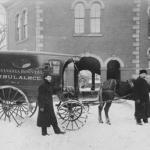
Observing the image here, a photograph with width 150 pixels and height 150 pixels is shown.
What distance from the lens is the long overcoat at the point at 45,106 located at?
1131 centimetres

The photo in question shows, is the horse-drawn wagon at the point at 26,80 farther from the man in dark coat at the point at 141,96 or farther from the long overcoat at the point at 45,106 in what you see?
the man in dark coat at the point at 141,96

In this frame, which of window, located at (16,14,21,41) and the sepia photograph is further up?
window, located at (16,14,21,41)

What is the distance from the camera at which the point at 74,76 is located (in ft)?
45.4

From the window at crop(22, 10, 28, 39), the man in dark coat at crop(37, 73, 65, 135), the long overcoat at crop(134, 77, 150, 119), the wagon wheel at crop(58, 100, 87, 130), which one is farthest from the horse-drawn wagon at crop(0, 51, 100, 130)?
the window at crop(22, 10, 28, 39)

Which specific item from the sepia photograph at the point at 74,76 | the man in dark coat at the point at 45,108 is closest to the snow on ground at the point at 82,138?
the sepia photograph at the point at 74,76

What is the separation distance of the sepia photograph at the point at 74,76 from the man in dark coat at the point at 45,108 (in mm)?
20

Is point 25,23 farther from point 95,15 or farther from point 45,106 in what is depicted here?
point 45,106

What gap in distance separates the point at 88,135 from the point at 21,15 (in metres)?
15.8

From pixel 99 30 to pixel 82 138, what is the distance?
41.5 feet

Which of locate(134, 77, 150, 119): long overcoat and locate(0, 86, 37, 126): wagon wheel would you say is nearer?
locate(0, 86, 37, 126): wagon wheel

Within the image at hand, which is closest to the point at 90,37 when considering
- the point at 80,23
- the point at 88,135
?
the point at 80,23

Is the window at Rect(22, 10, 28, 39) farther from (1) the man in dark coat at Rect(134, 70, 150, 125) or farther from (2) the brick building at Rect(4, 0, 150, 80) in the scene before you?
(1) the man in dark coat at Rect(134, 70, 150, 125)

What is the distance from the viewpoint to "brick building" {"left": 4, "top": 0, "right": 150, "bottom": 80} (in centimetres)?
2294

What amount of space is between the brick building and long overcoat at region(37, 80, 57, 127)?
11.5 metres
